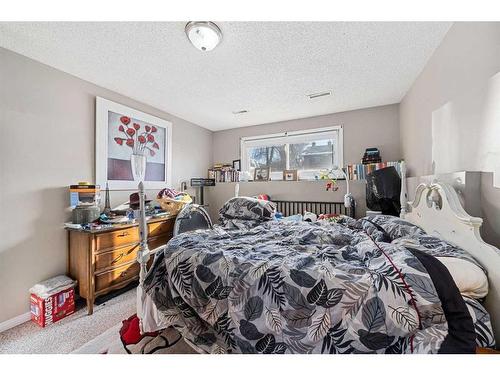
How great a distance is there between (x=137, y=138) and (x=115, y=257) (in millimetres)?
1561

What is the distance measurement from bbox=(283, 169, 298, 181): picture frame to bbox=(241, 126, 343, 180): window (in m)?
0.07

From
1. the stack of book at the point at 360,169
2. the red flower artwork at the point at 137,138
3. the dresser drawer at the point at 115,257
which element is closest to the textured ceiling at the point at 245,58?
the red flower artwork at the point at 137,138

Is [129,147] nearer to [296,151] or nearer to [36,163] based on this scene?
[36,163]

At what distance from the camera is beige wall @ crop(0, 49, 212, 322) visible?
1.67 m

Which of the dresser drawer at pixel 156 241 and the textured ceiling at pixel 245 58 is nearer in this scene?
the textured ceiling at pixel 245 58

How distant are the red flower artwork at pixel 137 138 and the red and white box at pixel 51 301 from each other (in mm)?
1612

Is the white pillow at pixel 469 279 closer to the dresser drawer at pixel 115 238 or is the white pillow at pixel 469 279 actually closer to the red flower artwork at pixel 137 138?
the dresser drawer at pixel 115 238

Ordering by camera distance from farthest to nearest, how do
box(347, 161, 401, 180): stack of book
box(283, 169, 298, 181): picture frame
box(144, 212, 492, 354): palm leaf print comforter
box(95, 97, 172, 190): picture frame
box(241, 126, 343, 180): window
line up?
box(283, 169, 298, 181): picture frame
box(241, 126, 343, 180): window
box(347, 161, 401, 180): stack of book
box(95, 97, 172, 190): picture frame
box(144, 212, 492, 354): palm leaf print comforter

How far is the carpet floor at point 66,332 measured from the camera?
1.44 meters

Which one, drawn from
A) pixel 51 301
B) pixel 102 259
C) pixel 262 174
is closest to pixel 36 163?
pixel 102 259

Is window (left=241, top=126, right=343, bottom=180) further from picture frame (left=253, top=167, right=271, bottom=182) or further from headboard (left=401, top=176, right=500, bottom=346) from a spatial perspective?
headboard (left=401, top=176, right=500, bottom=346)

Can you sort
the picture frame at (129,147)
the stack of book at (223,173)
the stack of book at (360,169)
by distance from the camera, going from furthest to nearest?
1. the stack of book at (223,173)
2. the stack of book at (360,169)
3. the picture frame at (129,147)

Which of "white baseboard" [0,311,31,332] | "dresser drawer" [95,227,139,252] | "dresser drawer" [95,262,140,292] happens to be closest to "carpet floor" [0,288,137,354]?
"white baseboard" [0,311,31,332]
